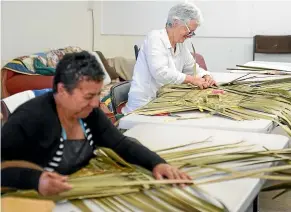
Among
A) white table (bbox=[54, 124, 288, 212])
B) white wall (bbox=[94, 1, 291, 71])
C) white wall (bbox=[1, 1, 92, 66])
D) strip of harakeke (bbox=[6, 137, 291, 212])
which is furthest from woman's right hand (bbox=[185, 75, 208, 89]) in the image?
white wall (bbox=[94, 1, 291, 71])

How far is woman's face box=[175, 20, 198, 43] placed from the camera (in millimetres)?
3205

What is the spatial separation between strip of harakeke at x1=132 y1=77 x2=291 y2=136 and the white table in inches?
10.5

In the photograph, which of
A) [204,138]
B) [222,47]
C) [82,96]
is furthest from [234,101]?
[222,47]

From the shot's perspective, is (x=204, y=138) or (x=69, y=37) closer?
(x=204, y=138)

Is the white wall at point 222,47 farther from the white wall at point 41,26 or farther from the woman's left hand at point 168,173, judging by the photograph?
the woman's left hand at point 168,173

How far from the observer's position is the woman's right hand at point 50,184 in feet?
4.13

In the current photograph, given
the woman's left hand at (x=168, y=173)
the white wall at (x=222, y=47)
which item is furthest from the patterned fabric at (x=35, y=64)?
the woman's left hand at (x=168, y=173)

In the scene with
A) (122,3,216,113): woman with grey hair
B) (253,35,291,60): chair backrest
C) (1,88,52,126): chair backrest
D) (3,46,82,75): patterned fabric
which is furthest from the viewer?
(253,35,291,60): chair backrest

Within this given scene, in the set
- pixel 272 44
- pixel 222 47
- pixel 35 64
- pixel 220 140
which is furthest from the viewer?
pixel 222 47

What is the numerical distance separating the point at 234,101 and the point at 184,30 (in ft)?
2.77

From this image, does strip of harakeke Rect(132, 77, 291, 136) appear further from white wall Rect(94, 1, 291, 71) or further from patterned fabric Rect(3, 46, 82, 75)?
white wall Rect(94, 1, 291, 71)

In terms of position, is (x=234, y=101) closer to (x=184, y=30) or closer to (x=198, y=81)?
(x=198, y=81)

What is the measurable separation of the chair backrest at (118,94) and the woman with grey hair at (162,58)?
0.03 meters

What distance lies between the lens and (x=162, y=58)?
3172mm
